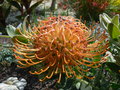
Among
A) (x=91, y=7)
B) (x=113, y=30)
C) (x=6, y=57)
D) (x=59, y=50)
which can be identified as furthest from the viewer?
(x=91, y=7)

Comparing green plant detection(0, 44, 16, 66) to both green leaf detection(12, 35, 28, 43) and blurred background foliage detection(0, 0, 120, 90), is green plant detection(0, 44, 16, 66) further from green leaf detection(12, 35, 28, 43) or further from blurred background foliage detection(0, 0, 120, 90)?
green leaf detection(12, 35, 28, 43)

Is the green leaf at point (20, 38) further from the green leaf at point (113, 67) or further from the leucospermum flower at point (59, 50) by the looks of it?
the green leaf at point (113, 67)

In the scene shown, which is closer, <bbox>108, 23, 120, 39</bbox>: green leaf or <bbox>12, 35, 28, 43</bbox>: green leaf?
<bbox>108, 23, 120, 39</bbox>: green leaf

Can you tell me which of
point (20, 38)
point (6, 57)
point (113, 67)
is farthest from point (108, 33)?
point (6, 57)

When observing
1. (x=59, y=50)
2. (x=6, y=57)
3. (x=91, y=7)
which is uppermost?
(x=91, y=7)

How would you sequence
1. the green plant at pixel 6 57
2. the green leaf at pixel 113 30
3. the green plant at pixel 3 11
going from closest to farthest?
the green leaf at pixel 113 30 → the green plant at pixel 6 57 → the green plant at pixel 3 11

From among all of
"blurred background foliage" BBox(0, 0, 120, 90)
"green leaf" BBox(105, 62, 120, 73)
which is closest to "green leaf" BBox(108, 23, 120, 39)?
"blurred background foliage" BBox(0, 0, 120, 90)

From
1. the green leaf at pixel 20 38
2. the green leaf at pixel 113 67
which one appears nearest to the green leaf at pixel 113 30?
the green leaf at pixel 113 67

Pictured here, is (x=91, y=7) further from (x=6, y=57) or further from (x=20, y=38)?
(x=20, y=38)
